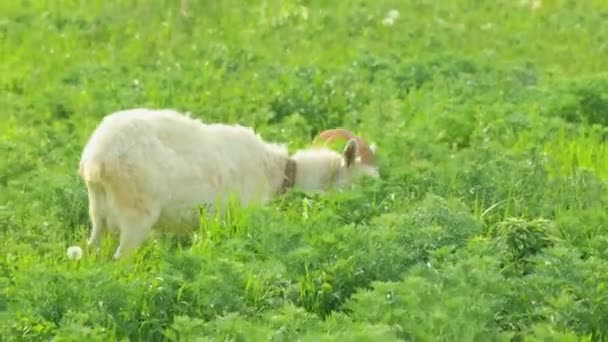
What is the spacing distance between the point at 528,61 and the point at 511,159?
185 inches

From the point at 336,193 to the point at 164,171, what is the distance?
1046mm

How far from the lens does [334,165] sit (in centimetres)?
1008

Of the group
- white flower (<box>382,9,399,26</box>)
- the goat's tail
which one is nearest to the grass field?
white flower (<box>382,9,399,26</box>)

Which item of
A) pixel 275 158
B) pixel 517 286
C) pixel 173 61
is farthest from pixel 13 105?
pixel 517 286

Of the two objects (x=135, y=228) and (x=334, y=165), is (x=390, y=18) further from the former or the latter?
(x=135, y=228)

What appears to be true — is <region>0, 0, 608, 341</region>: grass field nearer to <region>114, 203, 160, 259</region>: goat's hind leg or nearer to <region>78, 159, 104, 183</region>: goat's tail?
<region>114, 203, 160, 259</region>: goat's hind leg

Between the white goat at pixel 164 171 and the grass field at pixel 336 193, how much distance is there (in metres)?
0.18

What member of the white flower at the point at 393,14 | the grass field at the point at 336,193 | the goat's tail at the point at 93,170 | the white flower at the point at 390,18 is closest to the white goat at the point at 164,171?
the goat's tail at the point at 93,170

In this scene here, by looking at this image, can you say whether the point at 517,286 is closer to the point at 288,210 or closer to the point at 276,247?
the point at 276,247

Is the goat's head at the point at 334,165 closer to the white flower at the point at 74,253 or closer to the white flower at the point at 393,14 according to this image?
the white flower at the point at 74,253

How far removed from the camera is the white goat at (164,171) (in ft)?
28.4

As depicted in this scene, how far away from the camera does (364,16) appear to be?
55.0 ft

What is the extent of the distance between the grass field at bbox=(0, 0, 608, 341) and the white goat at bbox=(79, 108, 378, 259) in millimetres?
183

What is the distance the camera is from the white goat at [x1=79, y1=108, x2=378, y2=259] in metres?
8.65
